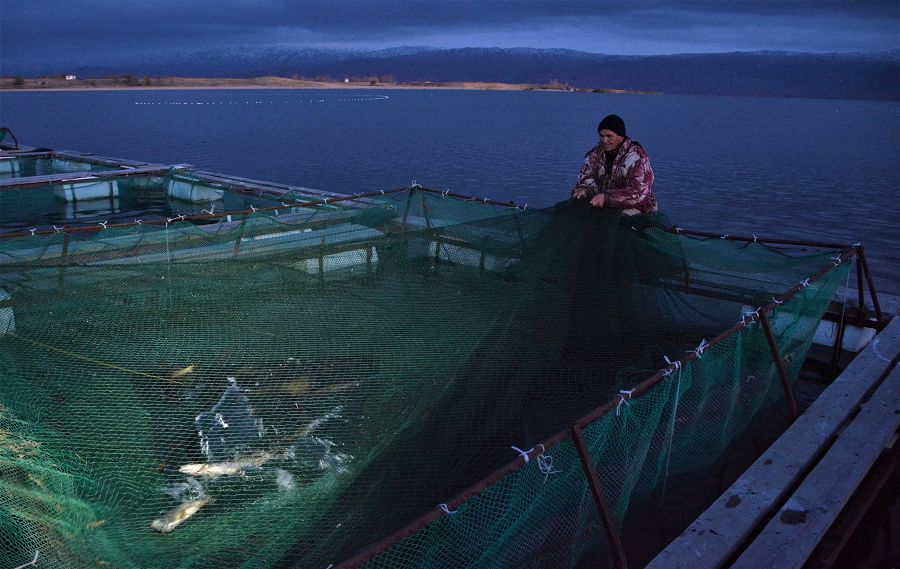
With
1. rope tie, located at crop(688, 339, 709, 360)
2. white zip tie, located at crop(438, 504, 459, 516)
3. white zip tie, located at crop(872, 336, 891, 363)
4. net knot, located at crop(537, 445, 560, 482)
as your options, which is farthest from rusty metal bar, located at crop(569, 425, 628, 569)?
white zip tie, located at crop(872, 336, 891, 363)

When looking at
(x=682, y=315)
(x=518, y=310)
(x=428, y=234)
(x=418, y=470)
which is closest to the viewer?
(x=418, y=470)

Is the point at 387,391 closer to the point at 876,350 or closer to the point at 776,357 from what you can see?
the point at 776,357

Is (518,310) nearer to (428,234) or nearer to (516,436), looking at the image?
(516,436)

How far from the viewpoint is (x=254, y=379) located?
526 cm

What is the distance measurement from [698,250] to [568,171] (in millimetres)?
27216

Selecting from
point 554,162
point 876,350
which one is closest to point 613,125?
point 876,350

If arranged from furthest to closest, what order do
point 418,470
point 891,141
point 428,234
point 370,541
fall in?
point 891,141
point 428,234
point 418,470
point 370,541

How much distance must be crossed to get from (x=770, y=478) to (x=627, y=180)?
353 cm

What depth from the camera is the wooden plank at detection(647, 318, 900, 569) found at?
4.05 m

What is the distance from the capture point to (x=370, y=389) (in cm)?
494

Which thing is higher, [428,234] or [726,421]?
[428,234]

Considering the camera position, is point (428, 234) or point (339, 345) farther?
point (428, 234)

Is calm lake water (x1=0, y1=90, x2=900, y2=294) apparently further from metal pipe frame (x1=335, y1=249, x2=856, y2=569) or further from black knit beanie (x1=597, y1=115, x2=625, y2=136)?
metal pipe frame (x1=335, y1=249, x2=856, y2=569)

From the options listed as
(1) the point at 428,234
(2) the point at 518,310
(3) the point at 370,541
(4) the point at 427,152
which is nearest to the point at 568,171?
(4) the point at 427,152
